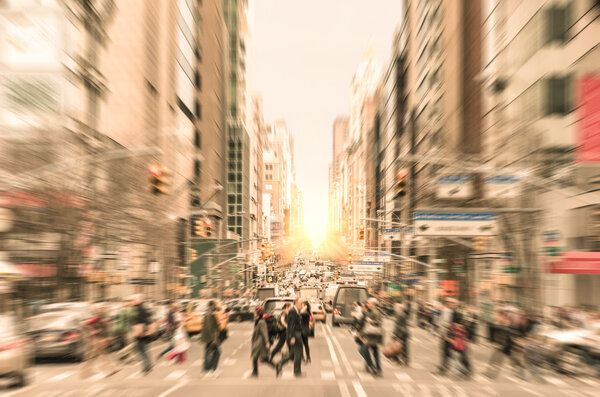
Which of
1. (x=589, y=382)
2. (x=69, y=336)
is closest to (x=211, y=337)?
(x=69, y=336)

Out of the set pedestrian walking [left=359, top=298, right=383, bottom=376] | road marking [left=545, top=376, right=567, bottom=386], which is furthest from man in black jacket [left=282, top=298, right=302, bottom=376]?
road marking [left=545, top=376, right=567, bottom=386]

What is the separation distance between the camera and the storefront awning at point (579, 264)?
2043cm

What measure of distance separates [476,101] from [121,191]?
28353mm

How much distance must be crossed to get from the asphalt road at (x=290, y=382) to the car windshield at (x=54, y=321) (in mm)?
1202

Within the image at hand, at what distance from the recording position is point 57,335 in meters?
16.9

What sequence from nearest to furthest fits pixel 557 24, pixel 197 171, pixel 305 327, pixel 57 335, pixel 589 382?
pixel 589 382
pixel 305 327
pixel 57 335
pixel 557 24
pixel 197 171

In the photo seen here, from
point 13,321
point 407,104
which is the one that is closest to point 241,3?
point 407,104

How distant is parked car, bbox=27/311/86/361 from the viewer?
16.8 m

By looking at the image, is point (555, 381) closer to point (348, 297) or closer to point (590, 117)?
point (590, 117)

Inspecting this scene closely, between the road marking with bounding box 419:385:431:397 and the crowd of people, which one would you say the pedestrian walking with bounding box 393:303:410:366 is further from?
the road marking with bounding box 419:385:431:397

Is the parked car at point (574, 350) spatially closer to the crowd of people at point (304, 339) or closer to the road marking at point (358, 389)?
the crowd of people at point (304, 339)

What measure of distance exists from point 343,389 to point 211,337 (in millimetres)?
3797

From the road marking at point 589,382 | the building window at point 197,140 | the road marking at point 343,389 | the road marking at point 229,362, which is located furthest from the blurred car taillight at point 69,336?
the building window at point 197,140

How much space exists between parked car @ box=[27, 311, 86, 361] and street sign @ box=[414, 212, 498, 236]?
36.4ft
